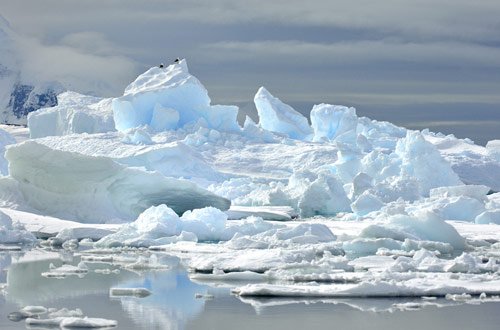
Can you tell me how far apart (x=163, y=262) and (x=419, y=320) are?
25.7 ft

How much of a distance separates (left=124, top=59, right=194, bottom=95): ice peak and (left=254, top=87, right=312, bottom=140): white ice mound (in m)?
5.51

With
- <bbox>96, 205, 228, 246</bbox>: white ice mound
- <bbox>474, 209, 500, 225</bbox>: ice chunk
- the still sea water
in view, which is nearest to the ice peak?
<bbox>474, 209, 500, 225</bbox>: ice chunk

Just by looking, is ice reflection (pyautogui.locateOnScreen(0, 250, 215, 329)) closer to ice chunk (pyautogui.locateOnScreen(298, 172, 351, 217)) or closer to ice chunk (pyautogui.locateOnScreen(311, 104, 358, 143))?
ice chunk (pyautogui.locateOnScreen(298, 172, 351, 217))

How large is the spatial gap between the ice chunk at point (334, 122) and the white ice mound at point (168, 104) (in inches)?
167

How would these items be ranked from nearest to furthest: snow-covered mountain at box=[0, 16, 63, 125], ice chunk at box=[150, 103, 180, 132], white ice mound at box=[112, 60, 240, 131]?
white ice mound at box=[112, 60, 240, 131] → ice chunk at box=[150, 103, 180, 132] → snow-covered mountain at box=[0, 16, 63, 125]

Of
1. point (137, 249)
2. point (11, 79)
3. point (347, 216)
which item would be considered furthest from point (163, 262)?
point (11, 79)

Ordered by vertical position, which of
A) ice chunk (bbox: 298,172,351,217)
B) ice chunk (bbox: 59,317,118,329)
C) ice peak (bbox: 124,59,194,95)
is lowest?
ice chunk (bbox: 59,317,118,329)

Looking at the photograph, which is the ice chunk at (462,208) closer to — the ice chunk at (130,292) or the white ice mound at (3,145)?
the ice chunk at (130,292)

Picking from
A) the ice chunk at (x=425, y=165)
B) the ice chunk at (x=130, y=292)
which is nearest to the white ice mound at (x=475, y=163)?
the ice chunk at (x=425, y=165)

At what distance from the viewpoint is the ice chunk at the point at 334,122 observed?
1921 inches

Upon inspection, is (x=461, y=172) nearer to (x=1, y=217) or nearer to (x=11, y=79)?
(x=1, y=217)

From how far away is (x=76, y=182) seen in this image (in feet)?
96.4

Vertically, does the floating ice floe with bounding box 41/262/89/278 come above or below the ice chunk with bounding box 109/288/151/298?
above

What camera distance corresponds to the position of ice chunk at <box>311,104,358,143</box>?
48.8m
